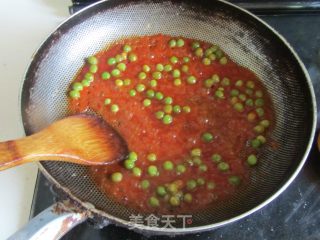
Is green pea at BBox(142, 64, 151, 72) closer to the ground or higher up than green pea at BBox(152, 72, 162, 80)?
higher up

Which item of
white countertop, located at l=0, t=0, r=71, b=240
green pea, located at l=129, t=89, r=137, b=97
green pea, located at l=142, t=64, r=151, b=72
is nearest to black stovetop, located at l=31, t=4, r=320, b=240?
white countertop, located at l=0, t=0, r=71, b=240

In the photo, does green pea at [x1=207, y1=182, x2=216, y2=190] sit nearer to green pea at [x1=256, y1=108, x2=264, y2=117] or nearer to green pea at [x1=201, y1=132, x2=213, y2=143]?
green pea at [x1=201, y1=132, x2=213, y2=143]

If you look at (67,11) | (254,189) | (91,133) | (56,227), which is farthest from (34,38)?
(254,189)

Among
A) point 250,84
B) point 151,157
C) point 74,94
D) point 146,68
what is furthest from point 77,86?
point 250,84

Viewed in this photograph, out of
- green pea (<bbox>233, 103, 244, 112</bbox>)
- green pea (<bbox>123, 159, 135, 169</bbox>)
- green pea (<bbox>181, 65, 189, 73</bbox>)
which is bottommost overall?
green pea (<bbox>123, 159, 135, 169</bbox>)

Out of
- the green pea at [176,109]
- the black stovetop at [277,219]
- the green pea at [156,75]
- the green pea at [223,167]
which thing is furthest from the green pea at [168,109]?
the black stovetop at [277,219]

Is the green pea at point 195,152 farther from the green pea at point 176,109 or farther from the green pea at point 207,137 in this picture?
the green pea at point 176,109

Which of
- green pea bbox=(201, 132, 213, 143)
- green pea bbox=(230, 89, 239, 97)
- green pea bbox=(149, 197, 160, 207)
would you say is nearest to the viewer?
green pea bbox=(149, 197, 160, 207)
